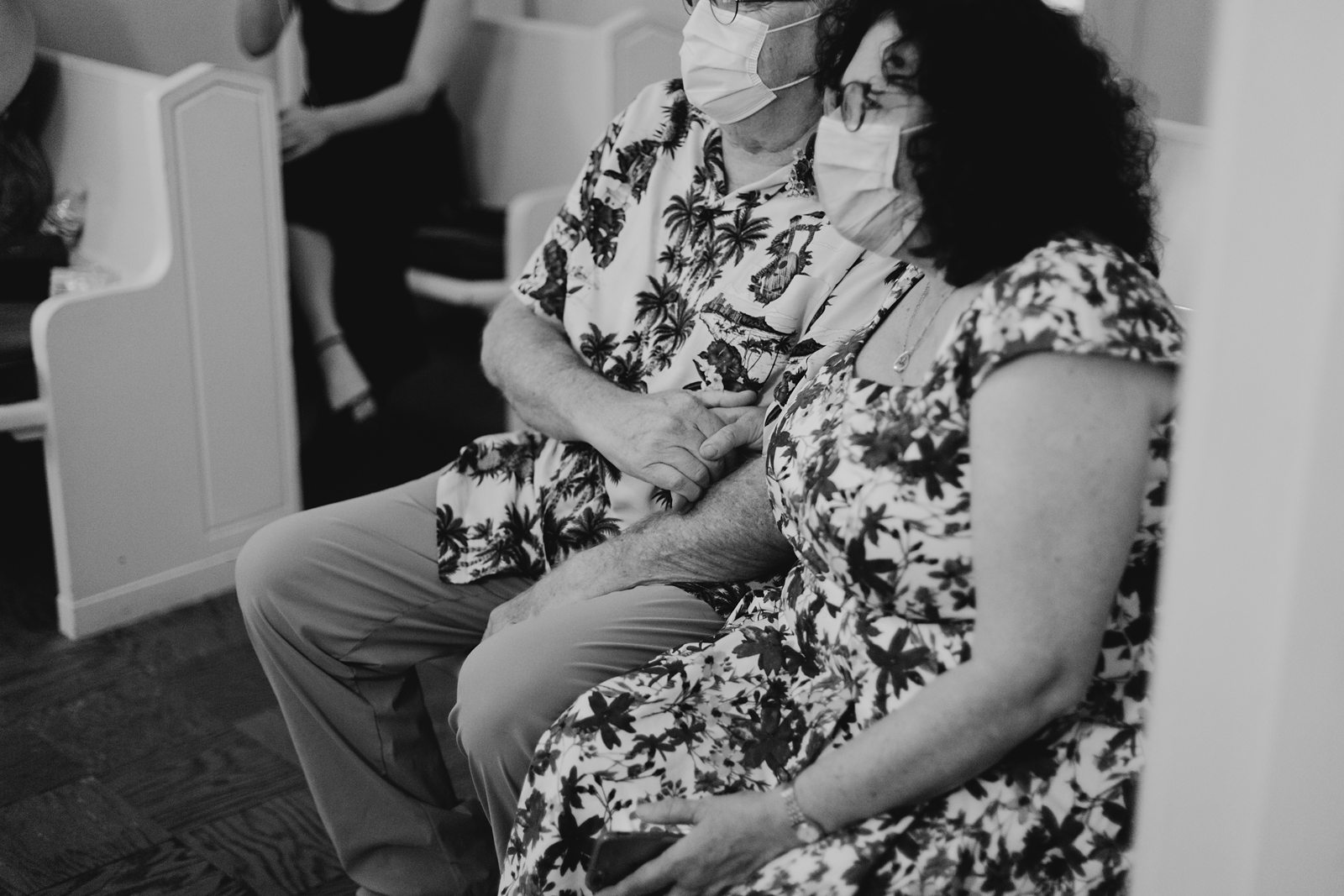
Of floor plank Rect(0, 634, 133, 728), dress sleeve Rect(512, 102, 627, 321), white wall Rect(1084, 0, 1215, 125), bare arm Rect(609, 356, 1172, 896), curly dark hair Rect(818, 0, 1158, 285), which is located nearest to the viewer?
bare arm Rect(609, 356, 1172, 896)

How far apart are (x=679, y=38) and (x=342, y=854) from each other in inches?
79.8

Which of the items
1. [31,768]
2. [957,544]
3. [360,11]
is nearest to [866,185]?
[957,544]

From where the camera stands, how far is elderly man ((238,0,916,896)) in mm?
1541

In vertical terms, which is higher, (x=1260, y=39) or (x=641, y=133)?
(x=1260, y=39)

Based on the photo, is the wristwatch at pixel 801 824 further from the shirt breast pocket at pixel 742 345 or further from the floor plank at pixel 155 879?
the floor plank at pixel 155 879

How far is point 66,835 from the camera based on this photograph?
79.2 inches

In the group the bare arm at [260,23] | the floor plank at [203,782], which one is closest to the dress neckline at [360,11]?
the bare arm at [260,23]

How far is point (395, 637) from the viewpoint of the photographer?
173cm

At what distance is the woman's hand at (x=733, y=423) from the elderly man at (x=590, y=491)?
0.02 metres

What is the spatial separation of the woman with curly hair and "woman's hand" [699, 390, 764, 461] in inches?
9.5

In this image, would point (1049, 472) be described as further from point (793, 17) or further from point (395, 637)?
point (395, 637)

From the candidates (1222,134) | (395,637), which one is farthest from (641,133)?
(1222,134)

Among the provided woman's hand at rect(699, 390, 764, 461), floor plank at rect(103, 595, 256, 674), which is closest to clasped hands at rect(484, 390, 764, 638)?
woman's hand at rect(699, 390, 764, 461)

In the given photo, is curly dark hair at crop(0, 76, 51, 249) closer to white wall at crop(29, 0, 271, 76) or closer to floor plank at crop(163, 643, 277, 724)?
white wall at crop(29, 0, 271, 76)
